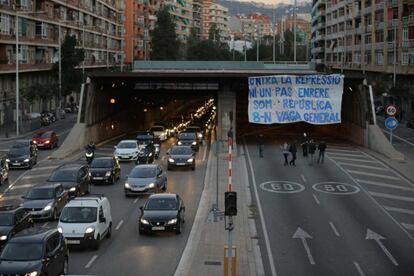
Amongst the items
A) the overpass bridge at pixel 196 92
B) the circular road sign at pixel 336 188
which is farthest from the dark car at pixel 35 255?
the overpass bridge at pixel 196 92

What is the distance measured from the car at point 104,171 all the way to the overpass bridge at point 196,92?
437 inches

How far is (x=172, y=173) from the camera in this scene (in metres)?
39.4

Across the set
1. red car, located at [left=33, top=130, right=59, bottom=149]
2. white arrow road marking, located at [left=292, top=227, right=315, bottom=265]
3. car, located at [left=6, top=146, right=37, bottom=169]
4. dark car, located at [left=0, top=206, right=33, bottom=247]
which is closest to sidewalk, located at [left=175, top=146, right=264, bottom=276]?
white arrow road marking, located at [left=292, top=227, right=315, bottom=265]

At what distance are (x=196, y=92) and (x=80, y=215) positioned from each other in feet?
131

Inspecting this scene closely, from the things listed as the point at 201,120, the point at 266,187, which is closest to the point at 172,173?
the point at 266,187

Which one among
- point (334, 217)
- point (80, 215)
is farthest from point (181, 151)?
point (80, 215)

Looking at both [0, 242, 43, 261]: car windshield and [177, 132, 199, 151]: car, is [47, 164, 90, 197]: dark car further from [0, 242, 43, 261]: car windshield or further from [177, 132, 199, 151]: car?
[177, 132, 199, 151]: car

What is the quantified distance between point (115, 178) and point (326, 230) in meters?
14.8

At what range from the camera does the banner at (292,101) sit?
109 feet

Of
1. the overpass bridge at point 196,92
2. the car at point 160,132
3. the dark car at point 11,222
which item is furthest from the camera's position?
the car at point 160,132

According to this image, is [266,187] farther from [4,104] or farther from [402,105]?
[402,105]

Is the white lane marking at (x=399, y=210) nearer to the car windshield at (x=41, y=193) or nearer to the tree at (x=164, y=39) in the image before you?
the car windshield at (x=41, y=193)

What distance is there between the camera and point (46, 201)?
25.9 m

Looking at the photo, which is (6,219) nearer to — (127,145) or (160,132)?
(127,145)
